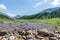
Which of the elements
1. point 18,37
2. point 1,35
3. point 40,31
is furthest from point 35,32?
point 1,35

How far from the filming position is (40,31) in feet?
51.5

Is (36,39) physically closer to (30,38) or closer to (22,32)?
(30,38)

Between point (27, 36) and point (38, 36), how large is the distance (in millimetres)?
956

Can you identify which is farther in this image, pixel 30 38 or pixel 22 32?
pixel 22 32

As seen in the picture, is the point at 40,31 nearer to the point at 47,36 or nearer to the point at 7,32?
the point at 47,36

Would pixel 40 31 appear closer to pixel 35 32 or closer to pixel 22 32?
pixel 35 32

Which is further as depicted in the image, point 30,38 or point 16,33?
point 16,33

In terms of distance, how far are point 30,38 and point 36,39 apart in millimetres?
500

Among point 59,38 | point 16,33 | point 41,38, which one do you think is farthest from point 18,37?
point 59,38

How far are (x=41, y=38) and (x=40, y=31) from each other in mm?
941

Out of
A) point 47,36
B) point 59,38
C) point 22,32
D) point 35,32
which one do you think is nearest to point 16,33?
point 22,32

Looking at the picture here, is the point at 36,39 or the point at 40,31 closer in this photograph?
the point at 36,39

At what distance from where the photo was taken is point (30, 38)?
14547mm

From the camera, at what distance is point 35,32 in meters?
15.6
